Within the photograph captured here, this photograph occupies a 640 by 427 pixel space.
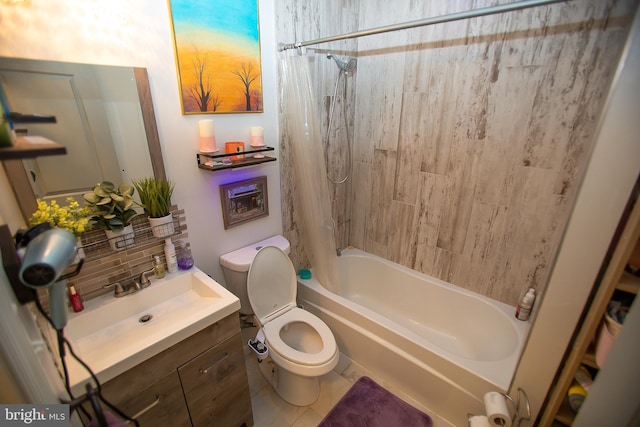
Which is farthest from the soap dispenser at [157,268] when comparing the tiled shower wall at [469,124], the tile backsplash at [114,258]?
the tiled shower wall at [469,124]

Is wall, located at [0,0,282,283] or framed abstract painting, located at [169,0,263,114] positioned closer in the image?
wall, located at [0,0,282,283]

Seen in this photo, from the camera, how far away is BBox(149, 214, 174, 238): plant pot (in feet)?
4.38

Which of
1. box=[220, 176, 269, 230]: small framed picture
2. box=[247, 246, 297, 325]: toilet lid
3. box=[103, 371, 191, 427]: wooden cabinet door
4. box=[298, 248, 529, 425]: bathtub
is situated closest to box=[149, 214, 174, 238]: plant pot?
box=[220, 176, 269, 230]: small framed picture

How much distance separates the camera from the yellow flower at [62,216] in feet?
3.11

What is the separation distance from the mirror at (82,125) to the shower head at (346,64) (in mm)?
1258

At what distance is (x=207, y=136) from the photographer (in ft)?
4.71

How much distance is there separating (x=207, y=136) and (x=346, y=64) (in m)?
1.25

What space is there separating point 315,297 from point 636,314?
5.49 ft

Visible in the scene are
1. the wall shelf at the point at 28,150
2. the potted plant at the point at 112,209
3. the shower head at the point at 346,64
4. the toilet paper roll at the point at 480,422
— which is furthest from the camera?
the shower head at the point at 346,64

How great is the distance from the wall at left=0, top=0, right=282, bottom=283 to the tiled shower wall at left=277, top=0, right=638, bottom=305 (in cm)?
20

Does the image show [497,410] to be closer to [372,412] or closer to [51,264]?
[372,412]

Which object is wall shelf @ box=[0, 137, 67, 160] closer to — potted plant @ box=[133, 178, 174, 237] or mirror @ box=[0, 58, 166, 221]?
mirror @ box=[0, 58, 166, 221]

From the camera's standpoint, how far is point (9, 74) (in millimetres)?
960

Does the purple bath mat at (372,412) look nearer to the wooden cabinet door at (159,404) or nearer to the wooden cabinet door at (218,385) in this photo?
the wooden cabinet door at (218,385)
